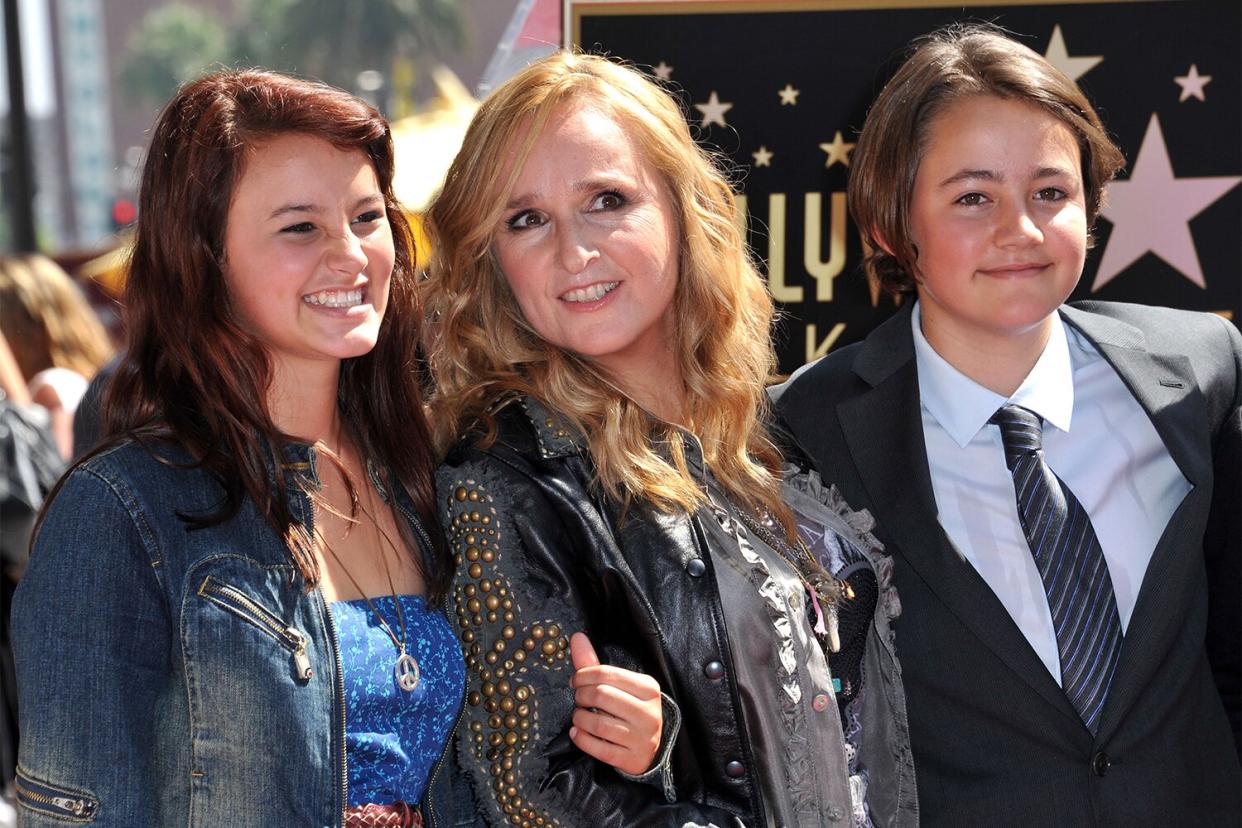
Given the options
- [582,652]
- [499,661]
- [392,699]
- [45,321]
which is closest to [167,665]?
[392,699]

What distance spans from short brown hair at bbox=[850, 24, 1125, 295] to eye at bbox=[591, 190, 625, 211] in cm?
64

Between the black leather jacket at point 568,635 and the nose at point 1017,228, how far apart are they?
87 cm

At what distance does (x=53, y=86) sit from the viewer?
3319 cm

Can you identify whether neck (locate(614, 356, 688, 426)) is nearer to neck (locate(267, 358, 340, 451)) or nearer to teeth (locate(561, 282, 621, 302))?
teeth (locate(561, 282, 621, 302))

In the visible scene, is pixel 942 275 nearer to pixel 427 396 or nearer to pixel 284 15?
pixel 427 396

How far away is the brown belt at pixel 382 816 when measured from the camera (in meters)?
2.02

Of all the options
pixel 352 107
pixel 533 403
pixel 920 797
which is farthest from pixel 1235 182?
pixel 352 107

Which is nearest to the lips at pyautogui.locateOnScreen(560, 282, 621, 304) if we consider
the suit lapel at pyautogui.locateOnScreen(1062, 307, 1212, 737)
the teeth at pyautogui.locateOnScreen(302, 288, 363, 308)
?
the teeth at pyautogui.locateOnScreen(302, 288, 363, 308)

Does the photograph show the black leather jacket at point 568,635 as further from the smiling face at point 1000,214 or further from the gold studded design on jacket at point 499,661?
the smiling face at point 1000,214

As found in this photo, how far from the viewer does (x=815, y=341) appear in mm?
3211

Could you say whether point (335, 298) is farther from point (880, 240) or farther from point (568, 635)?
point (880, 240)

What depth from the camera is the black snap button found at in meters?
2.41

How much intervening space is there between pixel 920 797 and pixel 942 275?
3.35ft

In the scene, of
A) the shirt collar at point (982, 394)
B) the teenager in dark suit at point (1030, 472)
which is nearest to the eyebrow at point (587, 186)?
the teenager in dark suit at point (1030, 472)
